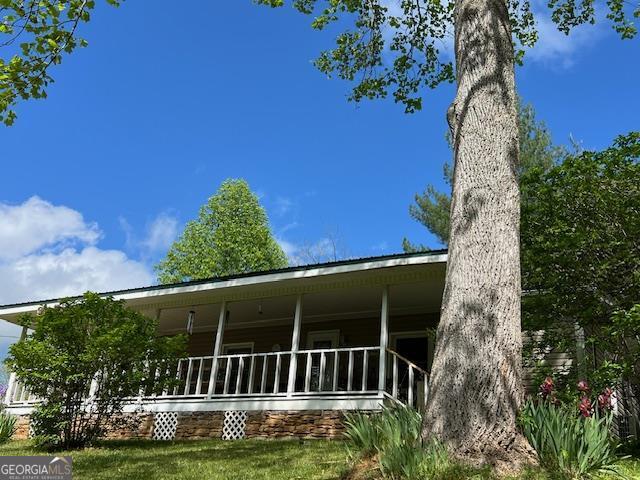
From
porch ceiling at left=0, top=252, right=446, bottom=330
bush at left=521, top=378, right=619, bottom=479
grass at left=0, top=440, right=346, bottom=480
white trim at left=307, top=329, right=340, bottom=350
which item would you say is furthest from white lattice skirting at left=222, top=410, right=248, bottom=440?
bush at left=521, top=378, right=619, bottom=479

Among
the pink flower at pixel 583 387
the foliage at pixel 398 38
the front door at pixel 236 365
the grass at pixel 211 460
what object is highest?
the foliage at pixel 398 38

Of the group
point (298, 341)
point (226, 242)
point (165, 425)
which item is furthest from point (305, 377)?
point (226, 242)

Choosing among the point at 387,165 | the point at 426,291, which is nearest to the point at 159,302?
the point at 426,291

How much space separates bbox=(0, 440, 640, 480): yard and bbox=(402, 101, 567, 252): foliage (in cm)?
1321

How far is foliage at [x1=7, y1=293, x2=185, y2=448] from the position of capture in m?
8.66

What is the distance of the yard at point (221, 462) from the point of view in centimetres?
560

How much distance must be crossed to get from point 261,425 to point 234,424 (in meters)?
0.63

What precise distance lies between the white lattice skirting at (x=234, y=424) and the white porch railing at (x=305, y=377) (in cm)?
34

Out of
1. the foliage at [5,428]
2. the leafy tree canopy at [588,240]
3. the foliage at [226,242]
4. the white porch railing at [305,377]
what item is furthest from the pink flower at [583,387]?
the foliage at [226,242]

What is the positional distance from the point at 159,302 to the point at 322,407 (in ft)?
17.0

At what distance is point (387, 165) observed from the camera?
3831 centimetres

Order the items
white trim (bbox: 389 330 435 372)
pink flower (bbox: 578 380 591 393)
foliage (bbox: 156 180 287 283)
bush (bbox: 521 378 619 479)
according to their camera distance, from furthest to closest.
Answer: foliage (bbox: 156 180 287 283)
white trim (bbox: 389 330 435 372)
pink flower (bbox: 578 380 591 393)
bush (bbox: 521 378 619 479)

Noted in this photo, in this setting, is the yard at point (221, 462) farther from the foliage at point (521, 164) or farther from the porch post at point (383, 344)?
the foliage at point (521, 164)

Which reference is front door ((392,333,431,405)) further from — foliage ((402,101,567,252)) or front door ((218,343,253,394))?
foliage ((402,101,567,252))
